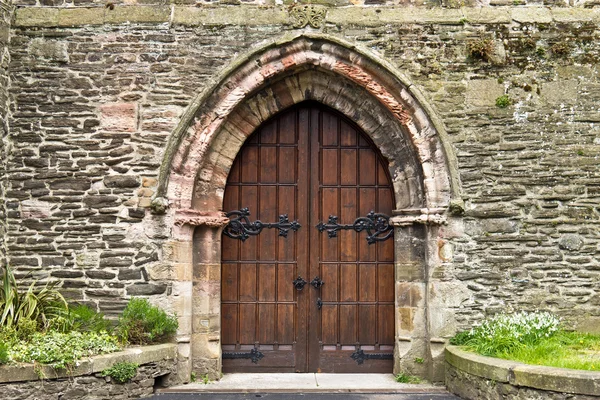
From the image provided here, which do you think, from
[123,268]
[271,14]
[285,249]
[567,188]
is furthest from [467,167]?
[123,268]

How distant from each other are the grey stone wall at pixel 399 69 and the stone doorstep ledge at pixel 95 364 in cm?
61

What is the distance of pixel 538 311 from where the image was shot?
7090 millimetres

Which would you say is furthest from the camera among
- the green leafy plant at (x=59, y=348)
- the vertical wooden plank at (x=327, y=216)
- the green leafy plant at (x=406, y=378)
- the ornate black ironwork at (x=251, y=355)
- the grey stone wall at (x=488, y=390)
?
the vertical wooden plank at (x=327, y=216)

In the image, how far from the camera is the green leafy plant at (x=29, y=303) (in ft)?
21.3

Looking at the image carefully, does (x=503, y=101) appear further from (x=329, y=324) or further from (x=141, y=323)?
(x=141, y=323)

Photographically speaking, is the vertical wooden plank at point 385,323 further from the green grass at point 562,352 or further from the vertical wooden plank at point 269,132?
the vertical wooden plank at point 269,132

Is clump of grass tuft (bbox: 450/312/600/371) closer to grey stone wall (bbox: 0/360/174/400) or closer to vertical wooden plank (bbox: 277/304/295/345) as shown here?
vertical wooden plank (bbox: 277/304/295/345)

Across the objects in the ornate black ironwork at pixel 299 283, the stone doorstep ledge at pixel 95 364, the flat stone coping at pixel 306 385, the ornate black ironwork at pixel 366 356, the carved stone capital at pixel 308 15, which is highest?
the carved stone capital at pixel 308 15

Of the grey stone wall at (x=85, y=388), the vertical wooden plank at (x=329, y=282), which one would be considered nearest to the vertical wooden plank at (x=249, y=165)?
the vertical wooden plank at (x=329, y=282)

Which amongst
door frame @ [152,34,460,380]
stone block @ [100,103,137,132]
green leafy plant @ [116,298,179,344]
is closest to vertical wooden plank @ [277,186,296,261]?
door frame @ [152,34,460,380]

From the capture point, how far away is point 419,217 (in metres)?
7.20

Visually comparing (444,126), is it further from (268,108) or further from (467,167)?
(268,108)

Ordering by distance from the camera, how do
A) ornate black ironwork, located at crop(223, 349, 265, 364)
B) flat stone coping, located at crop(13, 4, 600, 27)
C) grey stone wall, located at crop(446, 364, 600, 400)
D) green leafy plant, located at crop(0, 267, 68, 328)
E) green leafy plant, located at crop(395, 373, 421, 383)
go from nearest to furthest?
grey stone wall, located at crop(446, 364, 600, 400) < green leafy plant, located at crop(0, 267, 68, 328) < green leafy plant, located at crop(395, 373, 421, 383) < flat stone coping, located at crop(13, 4, 600, 27) < ornate black ironwork, located at crop(223, 349, 265, 364)

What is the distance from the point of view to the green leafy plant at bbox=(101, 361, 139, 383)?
6250mm
